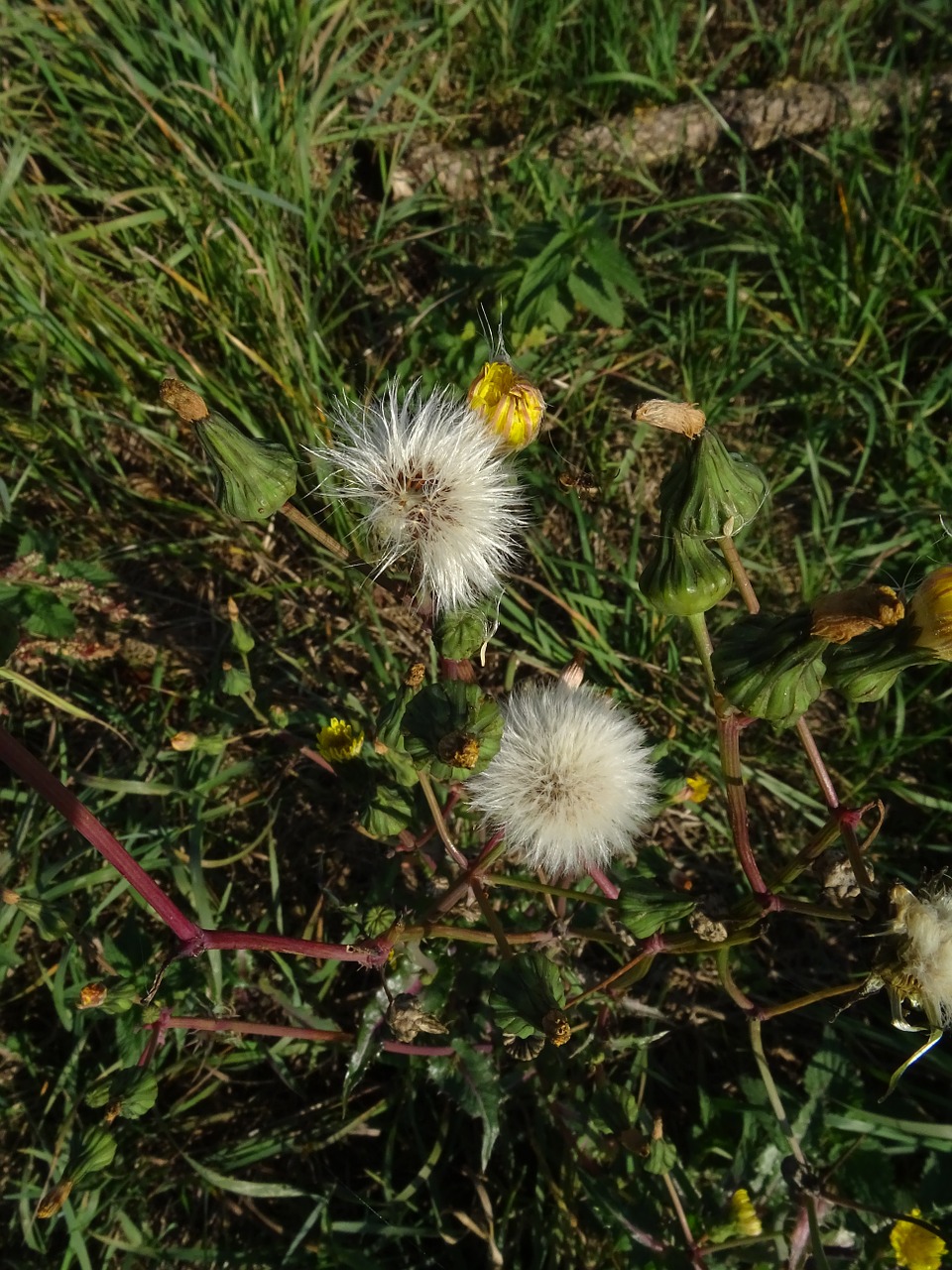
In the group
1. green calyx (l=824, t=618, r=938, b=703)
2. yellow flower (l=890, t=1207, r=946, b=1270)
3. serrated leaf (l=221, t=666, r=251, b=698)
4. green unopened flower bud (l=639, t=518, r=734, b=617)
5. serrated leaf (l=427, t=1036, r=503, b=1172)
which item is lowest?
yellow flower (l=890, t=1207, r=946, b=1270)

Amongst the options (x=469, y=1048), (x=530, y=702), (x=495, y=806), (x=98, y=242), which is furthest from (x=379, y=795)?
(x=98, y=242)

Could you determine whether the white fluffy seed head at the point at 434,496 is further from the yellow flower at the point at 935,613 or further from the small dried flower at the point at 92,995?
the small dried flower at the point at 92,995

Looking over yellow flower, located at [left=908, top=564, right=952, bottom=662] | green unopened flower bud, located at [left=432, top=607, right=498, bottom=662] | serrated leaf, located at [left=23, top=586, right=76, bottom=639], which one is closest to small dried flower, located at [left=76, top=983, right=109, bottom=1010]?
green unopened flower bud, located at [left=432, top=607, right=498, bottom=662]

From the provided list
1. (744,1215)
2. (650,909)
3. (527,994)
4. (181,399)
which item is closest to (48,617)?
(181,399)

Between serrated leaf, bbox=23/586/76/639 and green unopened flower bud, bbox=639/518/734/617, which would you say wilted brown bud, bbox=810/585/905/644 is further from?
serrated leaf, bbox=23/586/76/639

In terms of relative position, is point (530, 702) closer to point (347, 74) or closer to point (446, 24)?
point (347, 74)

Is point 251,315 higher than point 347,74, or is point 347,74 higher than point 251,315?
point 347,74
